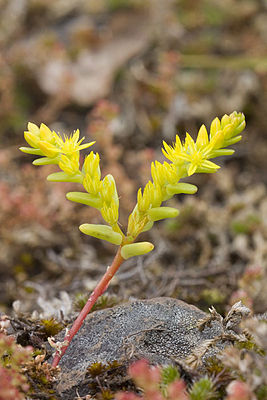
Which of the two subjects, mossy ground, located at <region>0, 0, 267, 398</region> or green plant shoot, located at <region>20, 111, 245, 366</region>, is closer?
green plant shoot, located at <region>20, 111, 245, 366</region>

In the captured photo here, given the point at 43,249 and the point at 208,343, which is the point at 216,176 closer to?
the point at 43,249

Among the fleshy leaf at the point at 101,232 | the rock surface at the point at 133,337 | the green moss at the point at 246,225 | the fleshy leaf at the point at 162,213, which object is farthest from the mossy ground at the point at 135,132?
the fleshy leaf at the point at 162,213

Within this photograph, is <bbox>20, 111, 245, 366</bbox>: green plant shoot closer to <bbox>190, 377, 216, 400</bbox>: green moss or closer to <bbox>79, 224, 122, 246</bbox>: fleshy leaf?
<bbox>79, 224, 122, 246</bbox>: fleshy leaf

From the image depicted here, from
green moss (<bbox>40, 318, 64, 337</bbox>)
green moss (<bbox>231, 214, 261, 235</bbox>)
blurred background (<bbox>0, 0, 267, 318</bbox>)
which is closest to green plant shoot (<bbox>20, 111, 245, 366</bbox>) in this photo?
green moss (<bbox>40, 318, 64, 337</bbox>)

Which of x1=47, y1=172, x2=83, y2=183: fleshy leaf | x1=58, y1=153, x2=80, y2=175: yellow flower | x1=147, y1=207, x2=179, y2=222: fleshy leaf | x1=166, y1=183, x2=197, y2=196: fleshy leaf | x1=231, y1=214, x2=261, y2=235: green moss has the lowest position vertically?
x1=231, y1=214, x2=261, y2=235: green moss

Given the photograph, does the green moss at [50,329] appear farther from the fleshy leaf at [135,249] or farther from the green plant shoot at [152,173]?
the fleshy leaf at [135,249]
